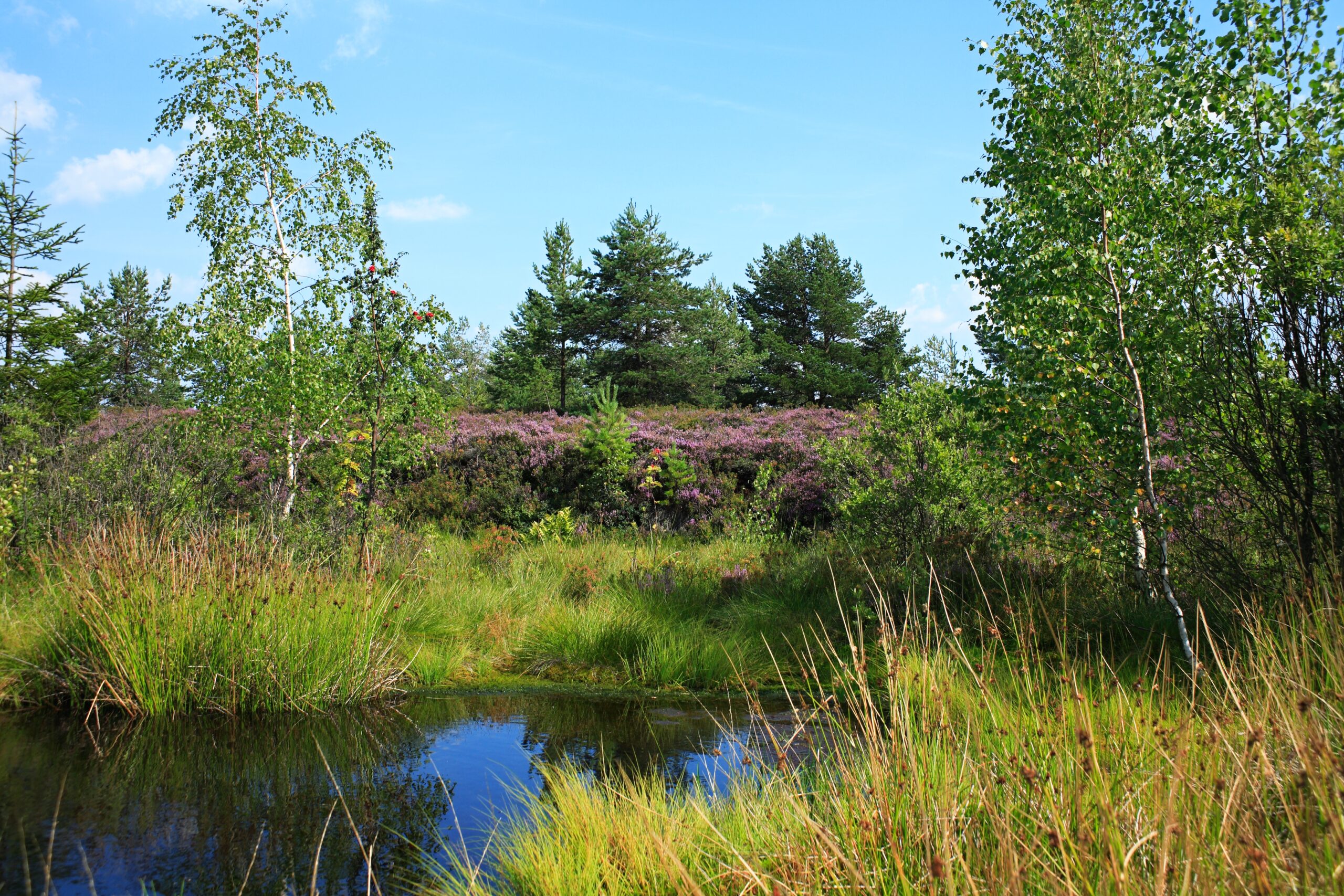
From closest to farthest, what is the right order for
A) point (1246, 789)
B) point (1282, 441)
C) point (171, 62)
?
point (1246, 789)
point (1282, 441)
point (171, 62)

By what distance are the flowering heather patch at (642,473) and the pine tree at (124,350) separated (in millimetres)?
5614

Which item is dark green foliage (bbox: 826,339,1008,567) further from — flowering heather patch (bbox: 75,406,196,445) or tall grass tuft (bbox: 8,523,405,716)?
flowering heather patch (bbox: 75,406,196,445)

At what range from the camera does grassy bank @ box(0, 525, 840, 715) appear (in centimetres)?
561

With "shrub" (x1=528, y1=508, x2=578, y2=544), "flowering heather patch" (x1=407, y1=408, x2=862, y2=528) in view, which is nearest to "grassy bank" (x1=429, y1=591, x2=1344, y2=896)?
"shrub" (x1=528, y1=508, x2=578, y2=544)

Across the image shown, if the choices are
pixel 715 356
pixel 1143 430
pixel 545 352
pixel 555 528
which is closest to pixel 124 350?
pixel 545 352

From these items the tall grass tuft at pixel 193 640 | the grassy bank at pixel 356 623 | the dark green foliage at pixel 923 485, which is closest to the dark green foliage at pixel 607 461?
the grassy bank at pixel 356 623

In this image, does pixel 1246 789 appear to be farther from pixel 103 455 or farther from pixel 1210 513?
pixel 103 455

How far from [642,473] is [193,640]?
Answer: 316 inches

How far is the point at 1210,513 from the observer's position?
19.2ft

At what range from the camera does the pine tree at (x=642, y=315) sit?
1299 inches

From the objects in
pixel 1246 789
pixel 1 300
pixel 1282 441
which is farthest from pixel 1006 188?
pixel 1 300

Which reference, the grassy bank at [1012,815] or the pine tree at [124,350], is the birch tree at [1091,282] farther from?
the pine tree at [124,350]

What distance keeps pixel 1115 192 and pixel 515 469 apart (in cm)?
986

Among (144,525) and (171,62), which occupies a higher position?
(171,62)
